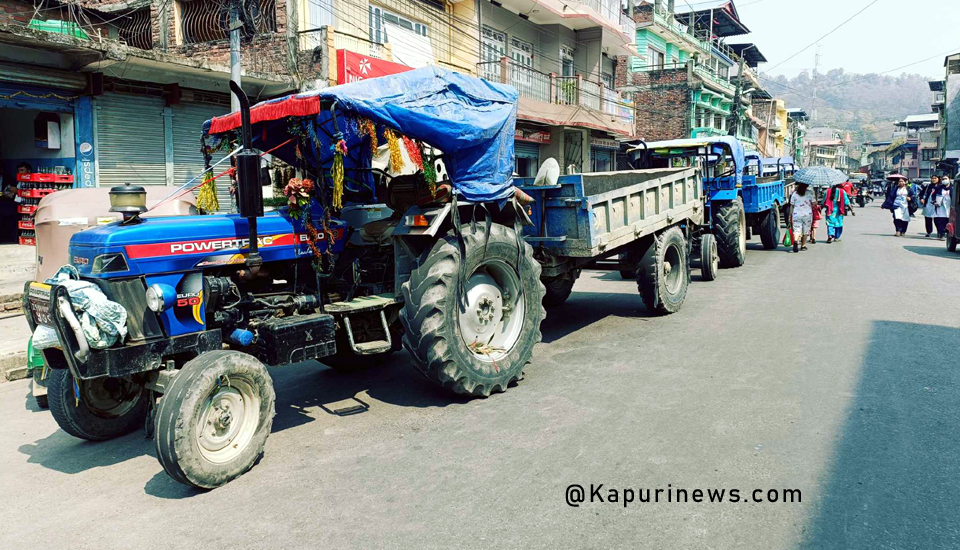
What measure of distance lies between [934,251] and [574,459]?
627 inches

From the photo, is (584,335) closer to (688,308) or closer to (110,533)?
(688,308)

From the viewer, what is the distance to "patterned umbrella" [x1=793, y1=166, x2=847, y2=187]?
1647 centimetres

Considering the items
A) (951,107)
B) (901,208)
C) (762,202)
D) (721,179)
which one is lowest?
(901,208)

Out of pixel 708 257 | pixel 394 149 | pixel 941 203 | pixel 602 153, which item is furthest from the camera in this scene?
pixel 602 153

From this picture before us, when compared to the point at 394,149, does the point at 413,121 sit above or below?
above

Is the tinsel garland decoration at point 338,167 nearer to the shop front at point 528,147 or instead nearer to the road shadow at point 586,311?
the road shadow at point 586,311

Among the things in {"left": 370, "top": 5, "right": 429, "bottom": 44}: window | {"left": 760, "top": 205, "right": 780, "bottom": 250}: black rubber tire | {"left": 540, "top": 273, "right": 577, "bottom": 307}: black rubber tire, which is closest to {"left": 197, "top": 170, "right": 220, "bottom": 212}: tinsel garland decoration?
{"left": 540, "top": 273, "right": 577, "bottom": 307}: black rubber tire

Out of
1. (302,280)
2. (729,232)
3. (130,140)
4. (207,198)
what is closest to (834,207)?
(729,232)

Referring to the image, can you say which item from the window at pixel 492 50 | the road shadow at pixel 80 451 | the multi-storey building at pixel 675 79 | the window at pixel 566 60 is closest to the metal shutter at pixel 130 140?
the road shadow at pixel 80 451

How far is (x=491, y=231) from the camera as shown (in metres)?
6.13

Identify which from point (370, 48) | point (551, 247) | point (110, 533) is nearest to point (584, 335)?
point (551, 247)

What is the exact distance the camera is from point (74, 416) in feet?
16.3

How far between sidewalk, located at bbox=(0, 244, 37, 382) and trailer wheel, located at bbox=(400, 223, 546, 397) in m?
4.63

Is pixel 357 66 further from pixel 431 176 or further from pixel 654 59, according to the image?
pixel 654 59
